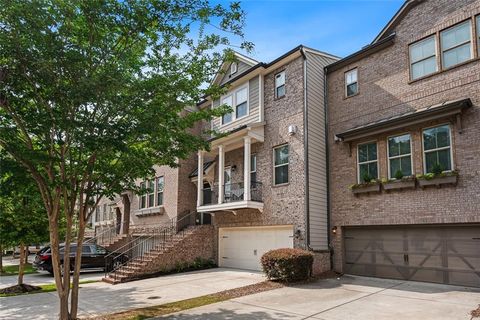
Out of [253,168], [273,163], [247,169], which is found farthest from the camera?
[253,168]

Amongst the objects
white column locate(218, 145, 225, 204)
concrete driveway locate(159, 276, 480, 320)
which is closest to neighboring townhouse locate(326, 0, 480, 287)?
concrete driveway locate(159, 276, 480, 320)

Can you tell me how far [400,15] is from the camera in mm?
14102

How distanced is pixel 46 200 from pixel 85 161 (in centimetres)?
125

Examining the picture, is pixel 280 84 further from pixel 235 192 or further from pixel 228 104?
pixel 235 192

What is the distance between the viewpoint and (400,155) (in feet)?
44.2

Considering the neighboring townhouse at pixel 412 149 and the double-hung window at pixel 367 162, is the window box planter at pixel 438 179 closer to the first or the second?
the neighboring townhouse at pixel 412 149

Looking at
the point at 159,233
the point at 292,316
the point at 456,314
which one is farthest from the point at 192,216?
the point at 456,314

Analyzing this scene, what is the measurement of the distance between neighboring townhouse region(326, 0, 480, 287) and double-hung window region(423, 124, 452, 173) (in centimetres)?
3

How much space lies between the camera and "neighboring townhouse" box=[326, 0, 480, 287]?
38.4ft

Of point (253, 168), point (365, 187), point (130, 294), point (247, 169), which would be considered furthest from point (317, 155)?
point (130, 294)

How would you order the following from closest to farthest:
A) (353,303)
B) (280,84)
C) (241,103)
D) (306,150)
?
(353,303)
(306,150)
(280,84)
(241,103)

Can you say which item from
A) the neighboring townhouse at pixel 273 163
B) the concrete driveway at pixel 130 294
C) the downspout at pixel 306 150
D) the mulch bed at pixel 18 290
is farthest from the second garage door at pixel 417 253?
the mulch bed at pixel 18 290

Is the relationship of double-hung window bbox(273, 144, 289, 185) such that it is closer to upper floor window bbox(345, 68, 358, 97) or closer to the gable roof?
upper floor window bbox(345, 68, 358, 97)

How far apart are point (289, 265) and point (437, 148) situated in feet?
20.4
